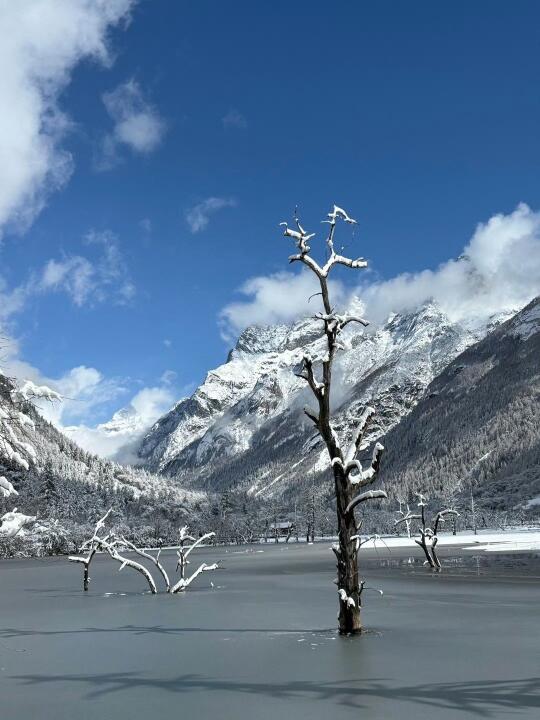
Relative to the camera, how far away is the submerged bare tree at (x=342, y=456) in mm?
16344

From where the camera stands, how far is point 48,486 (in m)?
156

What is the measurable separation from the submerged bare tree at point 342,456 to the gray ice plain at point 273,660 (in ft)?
3.74

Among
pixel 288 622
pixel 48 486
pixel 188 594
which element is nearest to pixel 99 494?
pixel 48 486

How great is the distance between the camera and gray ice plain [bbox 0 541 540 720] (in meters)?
10.1

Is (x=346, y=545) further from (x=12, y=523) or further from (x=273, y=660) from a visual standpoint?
(x=12, y=523)

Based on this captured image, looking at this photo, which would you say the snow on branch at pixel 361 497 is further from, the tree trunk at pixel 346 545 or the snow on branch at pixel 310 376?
the snow on branch at pixel 310 376

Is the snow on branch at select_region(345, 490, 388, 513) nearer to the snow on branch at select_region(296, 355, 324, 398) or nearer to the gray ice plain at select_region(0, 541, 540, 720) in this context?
the snow on branch at select_region(296, 355, 324, 398)

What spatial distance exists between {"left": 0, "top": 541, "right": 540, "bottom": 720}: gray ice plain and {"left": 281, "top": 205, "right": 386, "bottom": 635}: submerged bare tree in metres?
1.14

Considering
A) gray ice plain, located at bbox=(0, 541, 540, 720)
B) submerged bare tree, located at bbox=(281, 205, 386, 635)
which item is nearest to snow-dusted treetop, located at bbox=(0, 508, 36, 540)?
gray ice plain, located at bbox=(0, 541, 540, 720)

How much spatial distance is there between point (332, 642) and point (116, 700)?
6714 millimetres

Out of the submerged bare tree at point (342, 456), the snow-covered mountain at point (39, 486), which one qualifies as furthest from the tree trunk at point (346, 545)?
the snow-covered mountain at point (39, 486)

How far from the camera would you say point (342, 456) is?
16.6m

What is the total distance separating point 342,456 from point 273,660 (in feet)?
16.2

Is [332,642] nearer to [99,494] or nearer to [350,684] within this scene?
[350,684]
